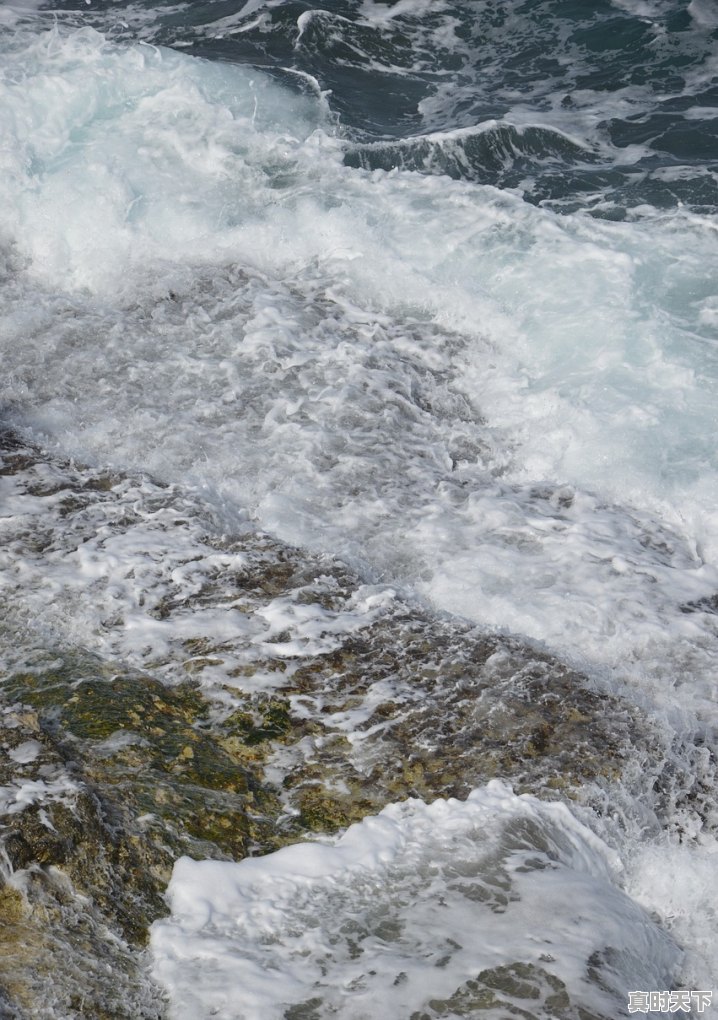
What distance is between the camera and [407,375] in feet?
23.6

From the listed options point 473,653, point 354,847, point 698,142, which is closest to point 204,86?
point 698,142

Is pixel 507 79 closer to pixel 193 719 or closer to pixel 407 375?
pixel 407 375

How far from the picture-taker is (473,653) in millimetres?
4461

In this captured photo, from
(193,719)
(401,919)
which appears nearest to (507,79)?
(193,719)

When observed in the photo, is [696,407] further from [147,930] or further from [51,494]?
[147,930]

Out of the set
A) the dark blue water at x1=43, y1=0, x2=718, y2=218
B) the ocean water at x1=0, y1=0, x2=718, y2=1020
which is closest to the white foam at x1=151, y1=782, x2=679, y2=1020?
the ocean water at x1=0, y1=0, x2=718, y2=1020

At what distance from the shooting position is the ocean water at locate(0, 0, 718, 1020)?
10.2ft

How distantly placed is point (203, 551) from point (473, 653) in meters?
1.59
